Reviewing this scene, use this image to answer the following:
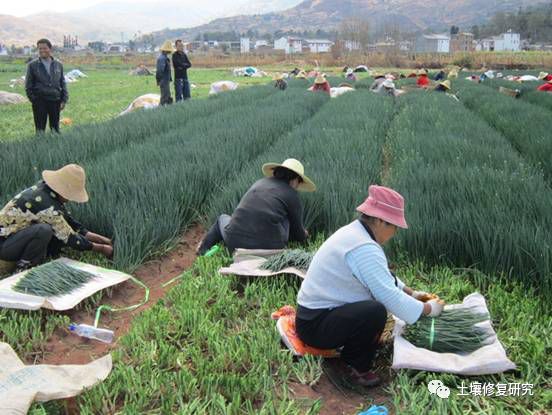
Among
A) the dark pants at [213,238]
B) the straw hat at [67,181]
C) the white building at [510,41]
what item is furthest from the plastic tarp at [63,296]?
the white building at [510,41]

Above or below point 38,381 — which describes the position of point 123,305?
below

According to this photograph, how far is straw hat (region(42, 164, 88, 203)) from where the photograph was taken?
3.06m

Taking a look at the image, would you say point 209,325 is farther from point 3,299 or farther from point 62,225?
point 62,225

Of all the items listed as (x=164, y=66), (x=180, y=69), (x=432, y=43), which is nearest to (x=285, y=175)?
(x=164, y=66)

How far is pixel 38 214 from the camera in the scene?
120 inches

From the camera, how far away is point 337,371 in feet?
7.34

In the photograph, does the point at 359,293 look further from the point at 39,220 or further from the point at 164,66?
the point at 164,66

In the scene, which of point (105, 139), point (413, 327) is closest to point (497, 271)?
point (413, 327)

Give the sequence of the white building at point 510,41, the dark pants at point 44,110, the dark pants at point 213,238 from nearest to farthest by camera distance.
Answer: the dark pants at point 213,238, the dark pants at point 44,110, the white building at point 510,41

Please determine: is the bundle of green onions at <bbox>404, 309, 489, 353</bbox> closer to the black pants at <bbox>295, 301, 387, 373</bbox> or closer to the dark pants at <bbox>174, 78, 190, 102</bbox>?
the black pants at <bbox>295, 301, 387, 373</bbox>

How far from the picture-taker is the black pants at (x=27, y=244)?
9.90 feet

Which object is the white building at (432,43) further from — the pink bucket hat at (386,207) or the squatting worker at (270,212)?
the pink bucket hat at (386,207)

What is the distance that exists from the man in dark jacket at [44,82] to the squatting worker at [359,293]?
17.7 feet

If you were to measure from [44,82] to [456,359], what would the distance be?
6131 millimetres
